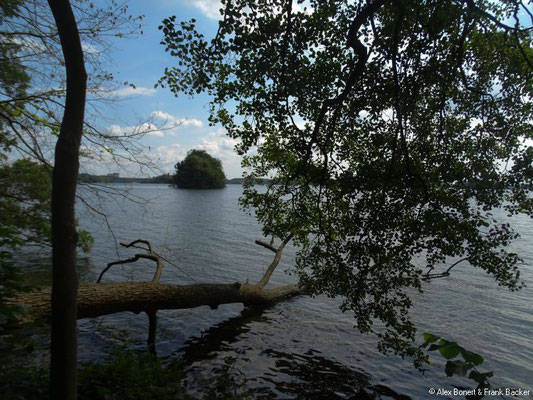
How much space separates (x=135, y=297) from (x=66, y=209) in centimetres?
595

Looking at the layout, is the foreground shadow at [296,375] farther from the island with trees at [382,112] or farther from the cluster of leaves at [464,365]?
the cluster of leaves at [464,365]

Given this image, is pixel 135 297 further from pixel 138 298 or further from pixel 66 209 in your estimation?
pixel 66 209

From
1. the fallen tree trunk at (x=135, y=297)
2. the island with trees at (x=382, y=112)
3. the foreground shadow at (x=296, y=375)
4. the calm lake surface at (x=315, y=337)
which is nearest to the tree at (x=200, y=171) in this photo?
the calm lake surface at (x=315, y=337)

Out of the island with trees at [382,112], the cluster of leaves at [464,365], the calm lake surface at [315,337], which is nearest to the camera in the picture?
the cluster of leaves at [464,365]

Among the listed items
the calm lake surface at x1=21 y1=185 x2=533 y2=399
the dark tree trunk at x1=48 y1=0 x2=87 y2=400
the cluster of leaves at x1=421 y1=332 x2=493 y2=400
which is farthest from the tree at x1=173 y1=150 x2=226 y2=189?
the cluster of leaves at x1=421 y1=332 x2=493 y2=400

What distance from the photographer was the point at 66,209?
3186 mm

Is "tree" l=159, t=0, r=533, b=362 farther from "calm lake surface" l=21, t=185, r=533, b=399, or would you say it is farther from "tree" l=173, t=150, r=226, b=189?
"tree" l=173, t=150, r=226, b=189

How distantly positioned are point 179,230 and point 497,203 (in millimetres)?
29367

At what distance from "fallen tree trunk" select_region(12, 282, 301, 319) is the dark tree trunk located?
3.16 meters

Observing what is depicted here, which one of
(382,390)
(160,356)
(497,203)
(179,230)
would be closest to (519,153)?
Result: (497,203)

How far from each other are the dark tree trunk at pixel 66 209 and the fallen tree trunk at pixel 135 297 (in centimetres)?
316

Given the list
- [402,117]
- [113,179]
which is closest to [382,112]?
[402,117]

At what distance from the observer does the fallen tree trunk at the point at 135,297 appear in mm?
6697

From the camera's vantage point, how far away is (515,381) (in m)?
8.73
